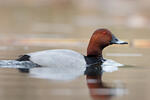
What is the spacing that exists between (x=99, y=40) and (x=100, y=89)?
3.26 metres

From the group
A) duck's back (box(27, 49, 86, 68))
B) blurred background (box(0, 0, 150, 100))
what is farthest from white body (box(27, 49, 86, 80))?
blurred background (box(0, 0, 150, 100))

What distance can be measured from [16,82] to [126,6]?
24658 millimetres

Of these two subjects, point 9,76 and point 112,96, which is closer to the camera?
point 112,96

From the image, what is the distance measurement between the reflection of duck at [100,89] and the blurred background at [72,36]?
0.11 meters

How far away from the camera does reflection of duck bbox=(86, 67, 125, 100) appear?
24.5 ft

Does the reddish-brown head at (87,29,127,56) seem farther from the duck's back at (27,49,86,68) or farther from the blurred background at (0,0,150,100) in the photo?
the duck's back at (27,49,86,68)

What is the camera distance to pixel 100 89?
8016mm

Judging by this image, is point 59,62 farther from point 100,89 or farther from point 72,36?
point 72,36

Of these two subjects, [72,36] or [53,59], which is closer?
[53,59]

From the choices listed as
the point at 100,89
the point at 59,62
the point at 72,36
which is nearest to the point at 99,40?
the point at 59,62

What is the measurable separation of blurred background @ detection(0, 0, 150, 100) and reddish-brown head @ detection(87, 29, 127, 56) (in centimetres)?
53

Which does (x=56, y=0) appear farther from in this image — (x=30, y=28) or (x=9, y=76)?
(x=9, y=76)

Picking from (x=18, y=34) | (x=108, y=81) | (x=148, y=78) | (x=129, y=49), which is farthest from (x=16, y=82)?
(x=18, y=34)

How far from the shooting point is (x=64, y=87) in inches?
322
